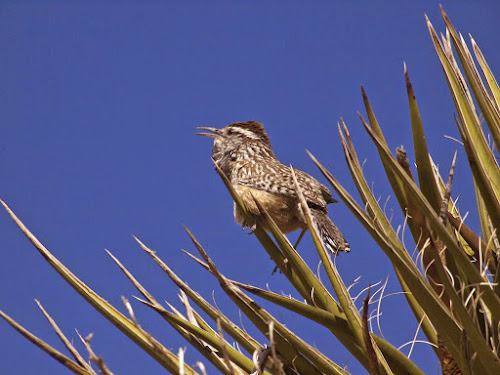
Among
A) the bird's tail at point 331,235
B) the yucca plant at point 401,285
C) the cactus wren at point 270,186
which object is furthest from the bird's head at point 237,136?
the yucca plant at point 401,285

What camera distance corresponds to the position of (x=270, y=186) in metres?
3.79

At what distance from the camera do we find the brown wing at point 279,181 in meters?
3.72

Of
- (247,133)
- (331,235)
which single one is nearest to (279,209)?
(331,235)

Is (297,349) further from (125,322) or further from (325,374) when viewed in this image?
(125,322)

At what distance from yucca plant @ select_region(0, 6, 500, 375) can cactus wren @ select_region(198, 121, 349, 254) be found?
33.7 inches

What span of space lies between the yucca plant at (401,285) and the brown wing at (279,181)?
1037mm

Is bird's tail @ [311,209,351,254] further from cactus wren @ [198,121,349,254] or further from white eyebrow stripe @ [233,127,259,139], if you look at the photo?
white eyebrow stripe @ [233,127,259,139]

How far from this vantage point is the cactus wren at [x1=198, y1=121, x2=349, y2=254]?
11.6 feet

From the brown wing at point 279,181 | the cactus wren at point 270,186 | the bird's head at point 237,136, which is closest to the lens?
the cactus wren at point 270,186

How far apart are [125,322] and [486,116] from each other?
4.69 feet

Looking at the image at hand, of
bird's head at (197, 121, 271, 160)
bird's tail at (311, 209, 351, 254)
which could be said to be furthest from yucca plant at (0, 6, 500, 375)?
bird's head at (197, 121, 271, 160)

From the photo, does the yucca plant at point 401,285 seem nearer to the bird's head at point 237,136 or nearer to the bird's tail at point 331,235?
the bird's tail at point 331,235

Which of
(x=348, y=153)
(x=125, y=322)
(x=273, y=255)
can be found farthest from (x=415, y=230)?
(x=125, y=322)

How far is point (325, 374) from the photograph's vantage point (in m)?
2.33
